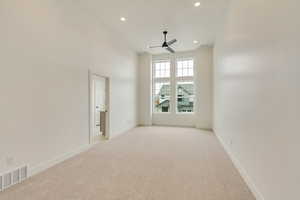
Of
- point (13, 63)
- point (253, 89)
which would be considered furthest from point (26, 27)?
point (253, 89)

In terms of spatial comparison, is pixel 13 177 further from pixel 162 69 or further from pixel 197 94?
pixel 162 69

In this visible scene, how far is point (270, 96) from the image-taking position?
1705mm

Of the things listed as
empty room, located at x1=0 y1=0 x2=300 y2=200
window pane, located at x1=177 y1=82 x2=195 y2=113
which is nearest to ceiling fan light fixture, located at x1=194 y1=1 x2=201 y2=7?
empty room, located at x1=0 y1=0 x2=300 y2=200

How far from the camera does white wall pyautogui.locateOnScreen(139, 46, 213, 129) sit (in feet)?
22.6

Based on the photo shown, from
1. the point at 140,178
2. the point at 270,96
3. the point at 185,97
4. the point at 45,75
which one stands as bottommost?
the point at 140,178

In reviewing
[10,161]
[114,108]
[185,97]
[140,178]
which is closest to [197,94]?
[185,97]

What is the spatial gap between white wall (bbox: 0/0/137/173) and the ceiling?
2.11 feet

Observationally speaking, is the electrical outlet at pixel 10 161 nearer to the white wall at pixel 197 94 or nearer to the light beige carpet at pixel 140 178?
the light beige carpet at pixel 140 178

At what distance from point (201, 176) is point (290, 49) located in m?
2.18

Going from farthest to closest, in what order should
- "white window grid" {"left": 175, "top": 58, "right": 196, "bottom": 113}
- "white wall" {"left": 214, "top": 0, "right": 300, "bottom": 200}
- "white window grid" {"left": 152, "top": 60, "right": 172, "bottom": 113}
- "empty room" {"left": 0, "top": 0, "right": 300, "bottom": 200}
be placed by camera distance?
"white window grid" {"left": 152, "top": 60, "right": 172, "bottom": 113}
"white window grid" {"left": 175, "top": 58, "right": 196, "bottom": 113}
"empty room" {"left": 0, "top": 0, "right": 300, "bottom": 200}
"white wall" {"left": 214, "top": 0, "right": 300, "bottom": 200}

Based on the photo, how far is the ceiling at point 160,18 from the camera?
Answer: 3729 millimetres

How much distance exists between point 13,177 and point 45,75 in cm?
175

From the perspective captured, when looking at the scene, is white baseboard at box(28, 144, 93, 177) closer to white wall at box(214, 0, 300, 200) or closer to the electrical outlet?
the electrical outlet

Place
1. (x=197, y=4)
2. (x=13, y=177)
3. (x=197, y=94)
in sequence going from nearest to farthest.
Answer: (x=13, y=177) < (x=197, y=4) < (x=197, y=94)
